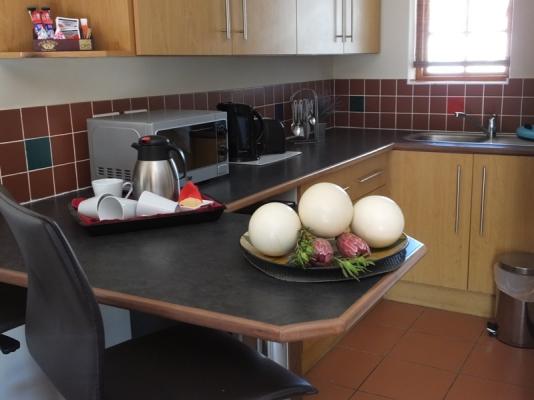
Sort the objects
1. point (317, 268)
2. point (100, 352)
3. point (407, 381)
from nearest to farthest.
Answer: point (100, 352), point (317, 268), point (407, 381)

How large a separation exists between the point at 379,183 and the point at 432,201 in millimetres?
299

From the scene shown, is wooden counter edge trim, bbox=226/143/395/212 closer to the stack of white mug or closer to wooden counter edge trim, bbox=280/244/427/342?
the stack of white mug

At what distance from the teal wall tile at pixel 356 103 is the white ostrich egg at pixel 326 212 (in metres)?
2.76

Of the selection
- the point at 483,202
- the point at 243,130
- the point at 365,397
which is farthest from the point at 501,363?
the point at 243,130

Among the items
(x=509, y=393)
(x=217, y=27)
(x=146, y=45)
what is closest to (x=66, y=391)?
(x=146, y=45)

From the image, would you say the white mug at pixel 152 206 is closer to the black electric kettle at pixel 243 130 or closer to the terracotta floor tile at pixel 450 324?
the black electric kettle at pixel 243 130

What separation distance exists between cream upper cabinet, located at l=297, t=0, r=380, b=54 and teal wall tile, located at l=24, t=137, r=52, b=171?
1260 mm

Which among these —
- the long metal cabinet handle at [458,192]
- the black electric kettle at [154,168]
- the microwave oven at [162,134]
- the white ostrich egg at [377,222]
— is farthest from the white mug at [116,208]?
the long metal cabinet handle at [458,192]

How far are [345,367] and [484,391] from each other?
58 cm

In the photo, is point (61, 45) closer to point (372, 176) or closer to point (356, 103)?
point (372, 176)

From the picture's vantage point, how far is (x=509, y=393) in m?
2.61

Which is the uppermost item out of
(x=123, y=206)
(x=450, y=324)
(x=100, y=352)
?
(x=123, y=206)

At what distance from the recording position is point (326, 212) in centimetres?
139

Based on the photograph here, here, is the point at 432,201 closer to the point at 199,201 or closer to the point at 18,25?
the point at 199,201
